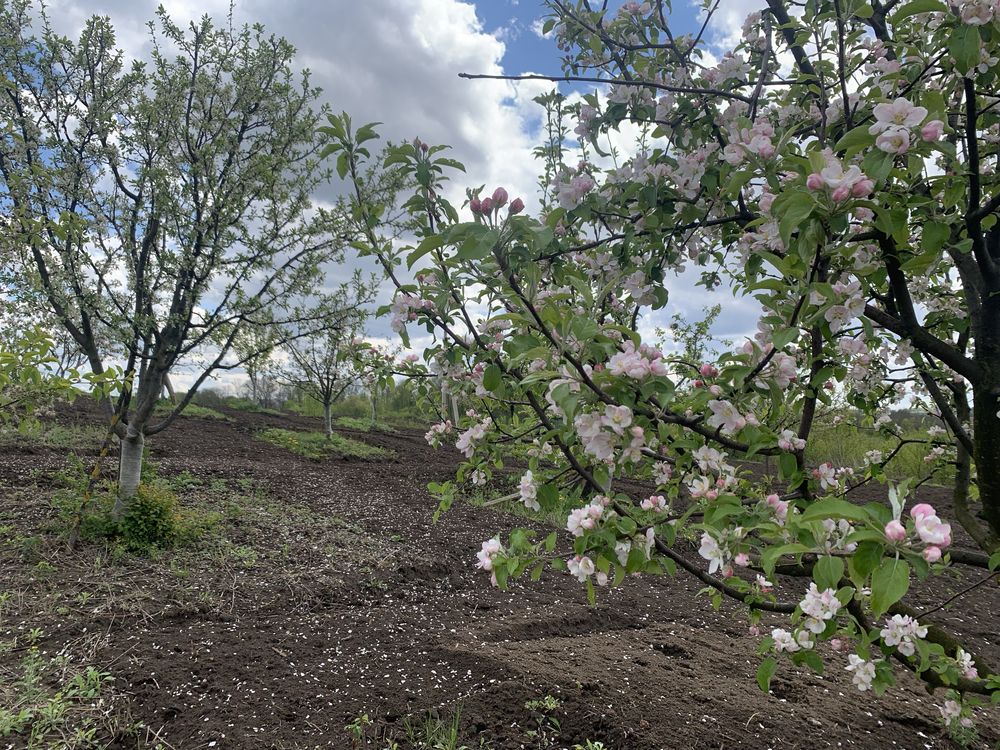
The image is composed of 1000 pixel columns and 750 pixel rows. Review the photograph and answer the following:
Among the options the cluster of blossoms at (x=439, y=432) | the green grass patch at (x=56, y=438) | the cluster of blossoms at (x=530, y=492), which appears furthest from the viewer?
the green grass patch at (x=56, y=438)

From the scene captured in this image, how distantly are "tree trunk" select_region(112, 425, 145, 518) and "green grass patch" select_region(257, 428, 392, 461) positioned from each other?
4738mm

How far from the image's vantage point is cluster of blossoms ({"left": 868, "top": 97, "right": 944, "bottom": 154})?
3.34ft

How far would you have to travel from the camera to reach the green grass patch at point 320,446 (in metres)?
9.30

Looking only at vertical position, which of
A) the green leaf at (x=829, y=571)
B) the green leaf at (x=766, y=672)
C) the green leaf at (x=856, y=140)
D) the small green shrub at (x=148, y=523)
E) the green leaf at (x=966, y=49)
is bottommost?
the small green shrub at (x=148, y=523)

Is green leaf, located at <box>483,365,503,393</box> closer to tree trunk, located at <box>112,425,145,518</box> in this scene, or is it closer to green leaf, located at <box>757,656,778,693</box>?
green leaf, located at <box>757,656,778,693</box>

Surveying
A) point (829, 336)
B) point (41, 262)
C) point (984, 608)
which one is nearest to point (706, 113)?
point (829, 336)

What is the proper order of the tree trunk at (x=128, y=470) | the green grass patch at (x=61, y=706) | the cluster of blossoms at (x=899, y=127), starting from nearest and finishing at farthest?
the cluster of blossoms at (x=899, y=127)
the green grass patch at (x=61, y=706)
the tree trunk at (x=128, y=470)

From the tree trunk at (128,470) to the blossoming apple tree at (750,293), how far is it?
3.05 metres

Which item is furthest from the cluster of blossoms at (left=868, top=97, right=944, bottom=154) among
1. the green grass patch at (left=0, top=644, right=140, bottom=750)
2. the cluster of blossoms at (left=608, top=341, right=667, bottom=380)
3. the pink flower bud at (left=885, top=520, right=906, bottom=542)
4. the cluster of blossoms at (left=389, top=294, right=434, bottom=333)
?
the green grass patch at (left=0, top=644, right=140, bottom=750)

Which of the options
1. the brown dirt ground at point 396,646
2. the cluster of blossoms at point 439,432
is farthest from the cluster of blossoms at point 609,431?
the brown dirt ground at point 396,646

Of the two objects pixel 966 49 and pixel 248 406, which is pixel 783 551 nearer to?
pixel 966 49

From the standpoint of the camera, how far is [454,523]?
5629 mm

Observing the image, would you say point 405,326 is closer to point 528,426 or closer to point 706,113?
point 528,426

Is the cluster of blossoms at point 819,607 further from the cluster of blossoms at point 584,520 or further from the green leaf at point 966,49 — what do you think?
the green leaf at point 966,49
